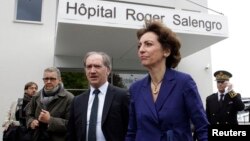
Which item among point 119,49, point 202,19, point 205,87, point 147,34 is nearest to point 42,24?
point 119,49

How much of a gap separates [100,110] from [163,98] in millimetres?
910

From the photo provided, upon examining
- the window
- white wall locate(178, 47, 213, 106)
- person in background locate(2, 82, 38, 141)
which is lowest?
person in background locate(2, 82, 38, 141)

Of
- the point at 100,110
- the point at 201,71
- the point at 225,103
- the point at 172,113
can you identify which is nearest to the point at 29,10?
the point at 201,71

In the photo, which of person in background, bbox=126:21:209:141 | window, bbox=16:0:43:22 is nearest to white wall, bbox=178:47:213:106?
window, bbox=16:0:43:22

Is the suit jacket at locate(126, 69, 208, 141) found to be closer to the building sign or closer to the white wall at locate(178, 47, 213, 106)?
the building sign

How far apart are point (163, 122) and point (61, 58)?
9.55 metres

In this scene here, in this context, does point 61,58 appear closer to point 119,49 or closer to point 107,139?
point 119,49

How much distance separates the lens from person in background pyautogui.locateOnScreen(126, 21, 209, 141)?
6.59ft

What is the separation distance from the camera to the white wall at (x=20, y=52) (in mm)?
10594

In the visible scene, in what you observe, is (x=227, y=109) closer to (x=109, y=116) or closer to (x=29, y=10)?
(x=109, y=116)

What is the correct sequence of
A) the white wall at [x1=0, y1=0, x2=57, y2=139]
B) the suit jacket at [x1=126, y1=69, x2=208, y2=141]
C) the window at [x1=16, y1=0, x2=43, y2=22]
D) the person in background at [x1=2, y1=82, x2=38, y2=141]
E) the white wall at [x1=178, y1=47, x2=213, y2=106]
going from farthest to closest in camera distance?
the white wall at [x1=178, y1=47, x2=213, y2=106], the window at [x1=16, y1=0, x2=43, y2=22], the white wall at [x1=0, y1=0, x2=57, y2=139], the person in background at [x1=2, y1=82, x2=38, y2=141], the suit jacket at [x1=126, y1=69, x2=208, y2=141]

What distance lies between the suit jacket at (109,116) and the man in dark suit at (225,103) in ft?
→ 11.2

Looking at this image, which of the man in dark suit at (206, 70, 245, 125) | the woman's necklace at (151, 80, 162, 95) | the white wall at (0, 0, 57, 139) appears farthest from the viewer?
the white wall at (0, 0, 57, 139)

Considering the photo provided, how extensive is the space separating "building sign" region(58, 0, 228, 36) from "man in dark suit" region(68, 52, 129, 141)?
5.00 m
